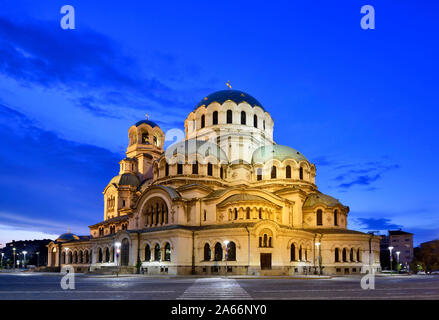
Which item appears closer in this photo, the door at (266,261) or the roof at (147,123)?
Answer: the door at (266,261)

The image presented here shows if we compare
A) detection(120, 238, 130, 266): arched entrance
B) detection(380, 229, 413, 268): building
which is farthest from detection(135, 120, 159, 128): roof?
detection(380, 229, 413, 268): building

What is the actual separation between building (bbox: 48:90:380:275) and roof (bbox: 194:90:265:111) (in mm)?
172

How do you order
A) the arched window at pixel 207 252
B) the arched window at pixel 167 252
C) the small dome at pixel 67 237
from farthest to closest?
the small dome at pixel 67 237, the arched window at pixel 167 252, the arched window at pixel 207 252

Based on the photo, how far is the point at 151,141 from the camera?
77.7 m

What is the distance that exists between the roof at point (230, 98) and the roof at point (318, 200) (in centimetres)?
1788

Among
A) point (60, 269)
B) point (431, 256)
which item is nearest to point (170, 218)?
point (60, 269)

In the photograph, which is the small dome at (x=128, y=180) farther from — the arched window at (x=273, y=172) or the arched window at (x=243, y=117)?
the arched window at (x=273, y=172)

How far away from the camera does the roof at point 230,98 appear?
2613 inches

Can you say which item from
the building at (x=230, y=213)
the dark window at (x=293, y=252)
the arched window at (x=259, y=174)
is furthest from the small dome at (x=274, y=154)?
the dark window at (x=293, y=252)

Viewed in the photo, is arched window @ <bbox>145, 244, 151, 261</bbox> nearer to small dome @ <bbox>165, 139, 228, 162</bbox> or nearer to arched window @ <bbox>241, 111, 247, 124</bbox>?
small dome @ <bbox>165, 139, 228, 162</bbox>
